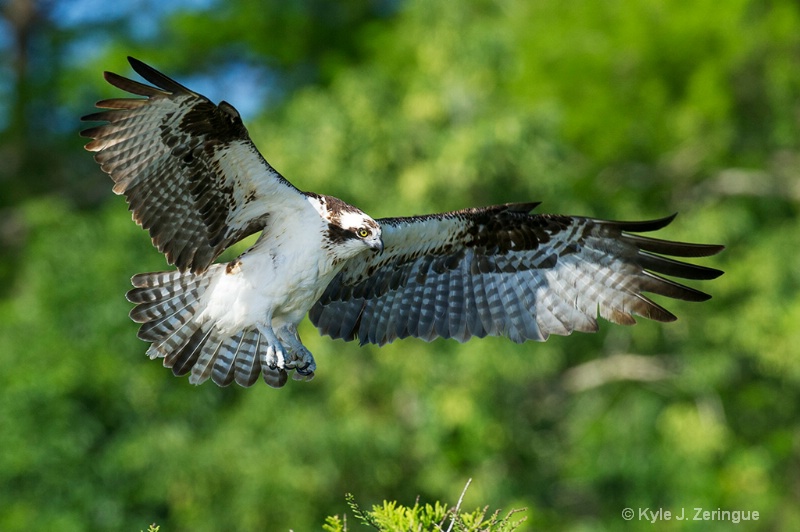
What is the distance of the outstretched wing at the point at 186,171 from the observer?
6969 mm

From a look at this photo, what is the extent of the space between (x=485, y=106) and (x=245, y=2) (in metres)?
12.3

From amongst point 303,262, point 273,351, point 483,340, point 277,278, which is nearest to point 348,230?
point 303,262

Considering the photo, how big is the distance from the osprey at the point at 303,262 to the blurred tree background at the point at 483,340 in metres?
6.62

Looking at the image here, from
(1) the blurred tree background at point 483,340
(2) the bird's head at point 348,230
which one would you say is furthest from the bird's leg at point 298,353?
(1) the blurred tree background at point 483,340

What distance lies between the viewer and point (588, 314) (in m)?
8.11

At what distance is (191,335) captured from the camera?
796 cm

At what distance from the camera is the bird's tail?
7879 mm

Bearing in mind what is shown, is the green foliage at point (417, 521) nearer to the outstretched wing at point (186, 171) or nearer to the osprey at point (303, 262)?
the osprey at point (303, 262)

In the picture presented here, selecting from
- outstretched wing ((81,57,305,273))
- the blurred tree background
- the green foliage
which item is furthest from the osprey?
the blurred tree background

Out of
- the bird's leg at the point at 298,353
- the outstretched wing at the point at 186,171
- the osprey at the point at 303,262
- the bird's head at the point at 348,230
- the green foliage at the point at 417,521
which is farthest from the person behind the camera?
the bird's leg at the point at 298,353

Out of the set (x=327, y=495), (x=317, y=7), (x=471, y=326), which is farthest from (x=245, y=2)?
(x=471, y=326)

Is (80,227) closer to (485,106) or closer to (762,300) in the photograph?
(485,106)

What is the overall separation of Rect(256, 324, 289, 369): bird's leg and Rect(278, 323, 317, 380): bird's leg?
13 centimetres

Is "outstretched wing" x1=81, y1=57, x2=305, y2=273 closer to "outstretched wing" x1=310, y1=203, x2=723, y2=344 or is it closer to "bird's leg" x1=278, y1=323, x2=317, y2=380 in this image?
"bird's leg" x1=278, y1=323, x2=317, y2=380
